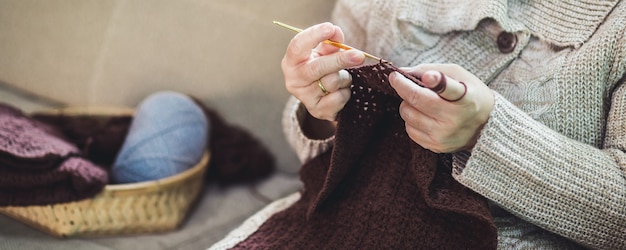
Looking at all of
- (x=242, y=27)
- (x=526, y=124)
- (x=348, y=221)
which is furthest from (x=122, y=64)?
(x=526, y=124)

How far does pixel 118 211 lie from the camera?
100cm

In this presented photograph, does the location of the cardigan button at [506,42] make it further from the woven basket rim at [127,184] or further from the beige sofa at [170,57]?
the woven basket rim at [127,184]

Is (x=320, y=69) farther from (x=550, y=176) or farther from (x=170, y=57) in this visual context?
(x=170, y=57)

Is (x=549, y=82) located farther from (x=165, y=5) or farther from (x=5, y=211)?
(x=5, y=211)

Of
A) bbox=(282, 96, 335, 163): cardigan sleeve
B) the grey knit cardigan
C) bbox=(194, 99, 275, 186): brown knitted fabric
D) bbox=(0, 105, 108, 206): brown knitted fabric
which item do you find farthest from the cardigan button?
bbox=(0, 105, 108, 206): brown knitted fabric

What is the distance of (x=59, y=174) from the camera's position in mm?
946

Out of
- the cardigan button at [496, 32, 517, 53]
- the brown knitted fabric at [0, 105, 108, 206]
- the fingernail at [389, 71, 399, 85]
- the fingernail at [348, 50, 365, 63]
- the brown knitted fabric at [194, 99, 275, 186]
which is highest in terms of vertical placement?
the fingernail at [348, 50, 365, 63]

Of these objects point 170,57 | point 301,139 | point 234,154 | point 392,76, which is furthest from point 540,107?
point 170,57

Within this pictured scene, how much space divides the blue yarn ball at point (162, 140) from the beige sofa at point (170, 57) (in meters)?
0.08

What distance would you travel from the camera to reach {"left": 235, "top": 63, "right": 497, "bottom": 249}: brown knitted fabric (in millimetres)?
697

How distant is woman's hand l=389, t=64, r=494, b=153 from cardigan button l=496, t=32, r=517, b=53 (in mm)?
165

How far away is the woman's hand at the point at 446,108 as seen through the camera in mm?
626

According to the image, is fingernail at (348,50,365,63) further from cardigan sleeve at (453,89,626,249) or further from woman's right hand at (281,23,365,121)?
cardigan sleeve at (453,89,626,249)

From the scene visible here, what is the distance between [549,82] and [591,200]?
0.16 m
